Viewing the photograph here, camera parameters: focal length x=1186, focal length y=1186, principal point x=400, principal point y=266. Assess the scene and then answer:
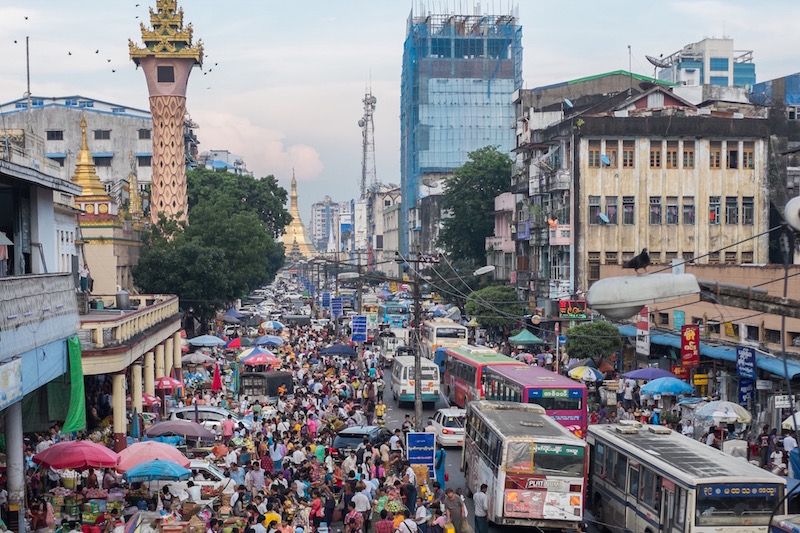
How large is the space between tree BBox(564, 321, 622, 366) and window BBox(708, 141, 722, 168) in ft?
53.6

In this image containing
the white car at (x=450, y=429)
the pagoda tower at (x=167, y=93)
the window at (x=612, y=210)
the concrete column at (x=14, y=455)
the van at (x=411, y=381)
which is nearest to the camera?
the concrete column at (x=14, y=455)

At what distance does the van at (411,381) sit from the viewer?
130 feet

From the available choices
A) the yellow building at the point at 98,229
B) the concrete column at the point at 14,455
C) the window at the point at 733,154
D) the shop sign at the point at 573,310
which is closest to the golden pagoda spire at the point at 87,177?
the yellow building at the point at 98,229

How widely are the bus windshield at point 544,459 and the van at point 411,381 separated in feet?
62.2

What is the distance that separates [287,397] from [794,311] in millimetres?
29660

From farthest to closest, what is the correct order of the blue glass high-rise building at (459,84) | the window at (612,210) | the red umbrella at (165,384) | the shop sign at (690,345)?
the blue glass high-rise building at (459,84), the window at (612,210), the shop sign at (690,345), the red umbrella at (165,384)

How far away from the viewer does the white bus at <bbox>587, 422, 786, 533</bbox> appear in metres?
17.6

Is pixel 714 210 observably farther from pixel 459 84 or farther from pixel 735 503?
pixel 459 84

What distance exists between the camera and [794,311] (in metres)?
11.2

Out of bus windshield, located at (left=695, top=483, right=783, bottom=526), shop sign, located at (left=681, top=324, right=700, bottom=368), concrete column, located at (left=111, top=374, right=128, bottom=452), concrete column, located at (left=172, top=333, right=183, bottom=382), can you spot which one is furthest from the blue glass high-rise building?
bus windshield, located at (left=695, top=483, right=783, bottom=526)

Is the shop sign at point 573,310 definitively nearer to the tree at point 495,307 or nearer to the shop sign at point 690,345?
the tree at point 495,307

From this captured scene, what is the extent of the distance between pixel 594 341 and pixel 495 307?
726 inches

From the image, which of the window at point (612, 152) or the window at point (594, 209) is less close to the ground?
the window at point (612, 152)

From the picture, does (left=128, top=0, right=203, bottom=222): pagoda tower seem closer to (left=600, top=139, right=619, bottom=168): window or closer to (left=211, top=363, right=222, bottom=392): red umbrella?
(left=600, top=139, right=619, bottom=168): window
